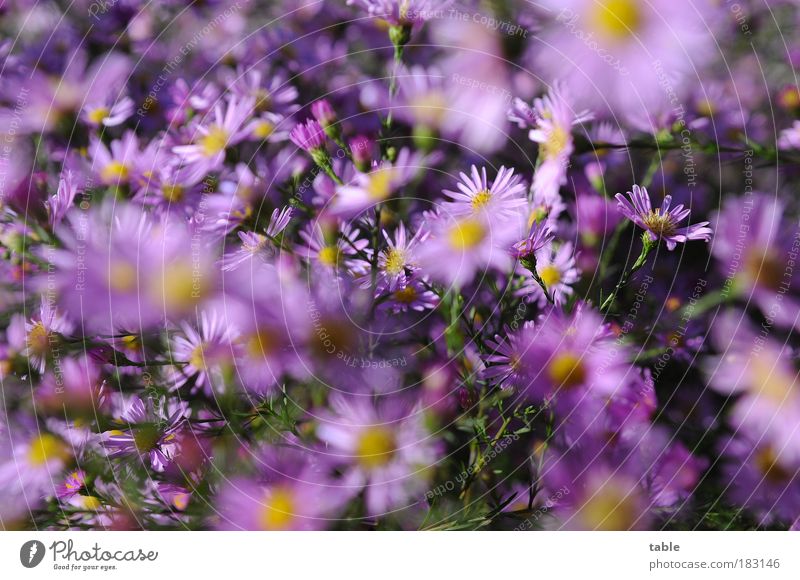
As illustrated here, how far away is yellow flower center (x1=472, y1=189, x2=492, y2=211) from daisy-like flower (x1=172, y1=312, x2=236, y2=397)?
15 cm

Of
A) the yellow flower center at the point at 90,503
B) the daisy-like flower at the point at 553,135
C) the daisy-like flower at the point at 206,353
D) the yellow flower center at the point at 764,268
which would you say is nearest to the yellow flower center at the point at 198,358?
the daisy-like flower at the point at 206,353

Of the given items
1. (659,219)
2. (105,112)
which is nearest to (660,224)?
(659,219)

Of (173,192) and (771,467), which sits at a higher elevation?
(173,192)

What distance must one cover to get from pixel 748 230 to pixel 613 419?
0.46ft

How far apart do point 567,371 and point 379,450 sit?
4.5 inches

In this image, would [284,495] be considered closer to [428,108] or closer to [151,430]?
[151,430]

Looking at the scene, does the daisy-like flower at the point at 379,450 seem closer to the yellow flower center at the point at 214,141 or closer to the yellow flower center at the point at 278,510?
the yellow flower center at the point at 278,510

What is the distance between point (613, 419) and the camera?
376mm

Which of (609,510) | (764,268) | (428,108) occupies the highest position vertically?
(428,108)

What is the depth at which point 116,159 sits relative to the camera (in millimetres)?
376

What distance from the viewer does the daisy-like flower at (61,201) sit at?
14.7 inches
